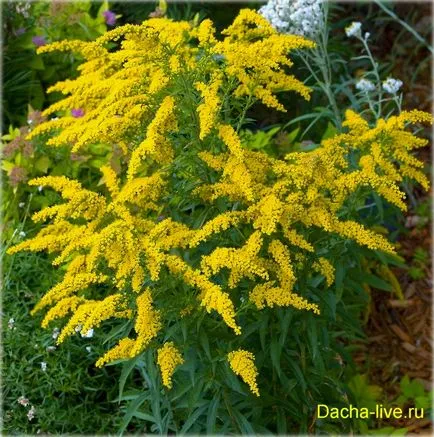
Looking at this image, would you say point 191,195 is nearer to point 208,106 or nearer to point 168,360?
point 208,106

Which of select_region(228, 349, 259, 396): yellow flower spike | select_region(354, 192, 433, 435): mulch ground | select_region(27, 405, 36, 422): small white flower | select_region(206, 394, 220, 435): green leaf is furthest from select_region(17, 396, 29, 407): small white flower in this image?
select_region(354, 192, 433, 435): mulch ground

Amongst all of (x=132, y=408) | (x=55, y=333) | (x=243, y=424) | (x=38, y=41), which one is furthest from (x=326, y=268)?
(x=38, y=41)

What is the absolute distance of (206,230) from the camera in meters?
2.81

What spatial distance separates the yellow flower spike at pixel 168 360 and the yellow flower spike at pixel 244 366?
0.61ft

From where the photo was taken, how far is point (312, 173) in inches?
114

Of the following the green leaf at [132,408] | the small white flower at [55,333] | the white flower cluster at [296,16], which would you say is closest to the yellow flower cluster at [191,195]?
the green leaf at [132,408]

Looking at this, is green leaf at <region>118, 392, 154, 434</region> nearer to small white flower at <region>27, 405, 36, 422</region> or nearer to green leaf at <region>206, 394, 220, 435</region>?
green leaf at <region>206, 394, 220, 435</region>

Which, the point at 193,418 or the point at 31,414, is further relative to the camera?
the point at 31,414

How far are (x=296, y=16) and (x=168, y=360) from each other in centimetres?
194

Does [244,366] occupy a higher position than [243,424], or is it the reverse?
[244,366]

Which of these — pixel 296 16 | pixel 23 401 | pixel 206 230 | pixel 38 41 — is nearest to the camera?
pixel 206 230

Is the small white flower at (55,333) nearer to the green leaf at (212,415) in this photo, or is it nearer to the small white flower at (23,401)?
the small white flower at (23,401)

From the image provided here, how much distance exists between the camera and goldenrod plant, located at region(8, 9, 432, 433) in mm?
2779

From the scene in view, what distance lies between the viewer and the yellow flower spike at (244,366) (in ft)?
8.77
